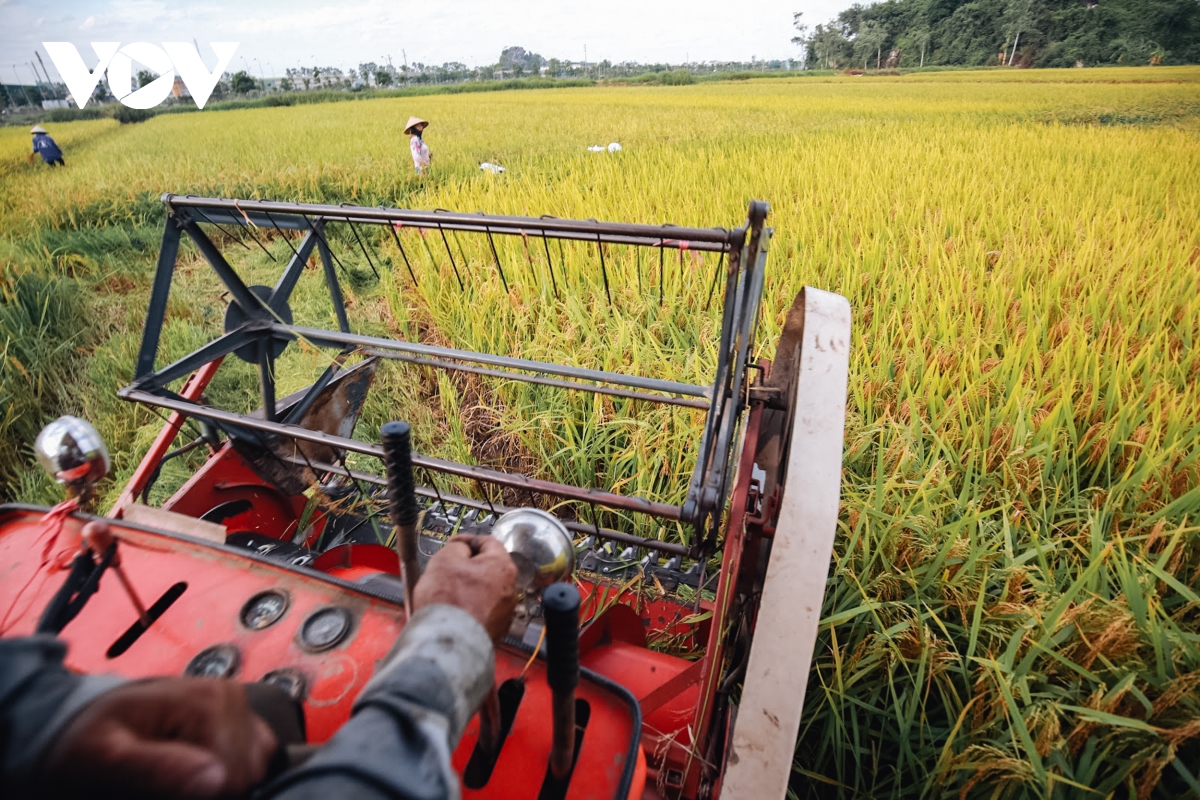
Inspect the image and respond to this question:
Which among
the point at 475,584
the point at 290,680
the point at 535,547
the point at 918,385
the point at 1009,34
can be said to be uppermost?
the point at 1009,34

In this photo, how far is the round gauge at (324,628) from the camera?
1.05 meters

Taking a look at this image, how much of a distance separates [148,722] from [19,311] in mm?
4666

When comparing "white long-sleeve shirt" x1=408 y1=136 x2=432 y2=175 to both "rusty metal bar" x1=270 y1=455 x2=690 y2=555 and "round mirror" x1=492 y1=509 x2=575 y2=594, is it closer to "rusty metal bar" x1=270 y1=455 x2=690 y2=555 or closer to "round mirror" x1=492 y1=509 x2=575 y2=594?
"rusty metal bar" x1=270 y1=455 x2=690 y2=555

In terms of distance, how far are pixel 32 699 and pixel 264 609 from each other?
75 cm

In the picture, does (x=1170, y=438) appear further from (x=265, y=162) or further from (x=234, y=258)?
(x=265, y=162)

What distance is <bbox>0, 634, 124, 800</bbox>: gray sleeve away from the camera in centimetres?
38

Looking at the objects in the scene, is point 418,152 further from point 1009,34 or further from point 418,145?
point 1009,34

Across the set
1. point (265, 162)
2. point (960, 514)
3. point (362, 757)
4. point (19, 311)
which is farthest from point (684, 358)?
point (265, 162)

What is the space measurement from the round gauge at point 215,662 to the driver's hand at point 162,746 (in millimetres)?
664

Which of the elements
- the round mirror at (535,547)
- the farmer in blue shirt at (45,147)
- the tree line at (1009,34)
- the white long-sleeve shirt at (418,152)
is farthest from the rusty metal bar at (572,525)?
the tree line at (1009,34)

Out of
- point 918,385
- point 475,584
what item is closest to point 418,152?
point 918,385

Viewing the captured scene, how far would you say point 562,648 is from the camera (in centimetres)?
66

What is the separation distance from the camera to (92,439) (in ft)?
3.88

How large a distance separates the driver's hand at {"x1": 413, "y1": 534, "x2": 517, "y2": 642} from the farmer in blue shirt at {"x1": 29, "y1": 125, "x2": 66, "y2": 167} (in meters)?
12.9
